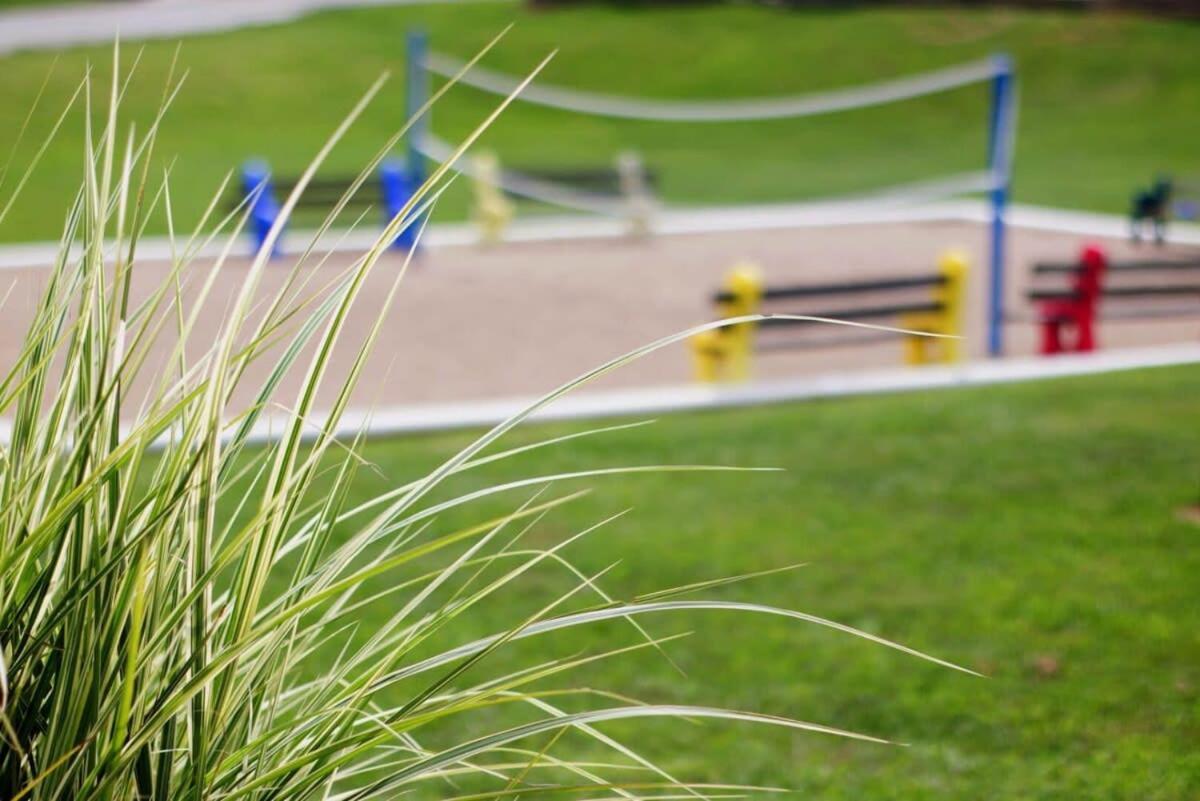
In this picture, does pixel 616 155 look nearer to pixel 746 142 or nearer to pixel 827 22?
pixel 746 142

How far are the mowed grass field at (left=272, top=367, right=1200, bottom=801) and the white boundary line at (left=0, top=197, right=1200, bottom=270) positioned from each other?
6.74 m

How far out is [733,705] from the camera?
14.4ft

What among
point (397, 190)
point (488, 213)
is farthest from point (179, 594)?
point (488, 213)

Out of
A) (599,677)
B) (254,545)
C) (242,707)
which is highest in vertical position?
(254,545)

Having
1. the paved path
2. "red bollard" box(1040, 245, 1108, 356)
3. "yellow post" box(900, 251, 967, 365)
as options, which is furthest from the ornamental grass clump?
the paved path

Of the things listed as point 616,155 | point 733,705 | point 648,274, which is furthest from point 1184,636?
point 616,155

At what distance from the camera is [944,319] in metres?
8.88

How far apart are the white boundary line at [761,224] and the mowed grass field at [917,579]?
265 inches

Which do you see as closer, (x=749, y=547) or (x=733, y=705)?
→ (x=733, y=705)

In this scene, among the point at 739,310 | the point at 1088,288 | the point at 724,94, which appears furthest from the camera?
the point at 724,94

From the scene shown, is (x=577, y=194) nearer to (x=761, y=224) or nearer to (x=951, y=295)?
(x=761, y=224)

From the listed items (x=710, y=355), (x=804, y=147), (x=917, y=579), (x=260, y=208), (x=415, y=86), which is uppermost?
(x=415, y=86)

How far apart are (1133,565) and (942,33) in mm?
27940

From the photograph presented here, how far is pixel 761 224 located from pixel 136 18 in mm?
27471
